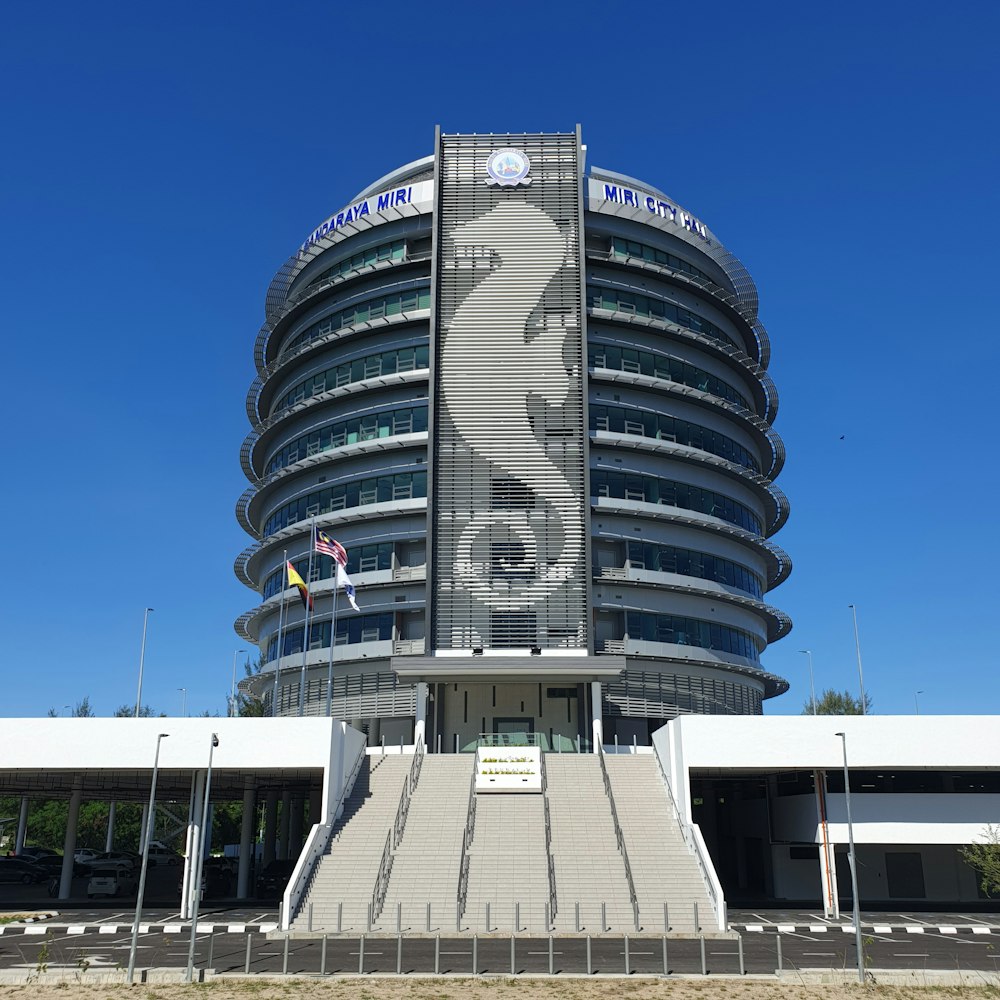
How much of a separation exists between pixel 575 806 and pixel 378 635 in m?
24.6

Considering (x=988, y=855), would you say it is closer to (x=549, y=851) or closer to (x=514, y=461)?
(x=549, y=851)

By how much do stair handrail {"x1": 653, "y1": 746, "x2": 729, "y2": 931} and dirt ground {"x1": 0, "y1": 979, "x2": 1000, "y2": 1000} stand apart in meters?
9.54

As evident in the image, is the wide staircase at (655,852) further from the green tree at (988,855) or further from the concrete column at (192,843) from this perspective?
the concrete column at (192,843)

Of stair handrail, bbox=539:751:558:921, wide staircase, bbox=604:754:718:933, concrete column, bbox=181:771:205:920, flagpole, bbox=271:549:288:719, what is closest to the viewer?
wide staircase, bbox=604:754:718:933

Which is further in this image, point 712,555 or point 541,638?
point 712,555

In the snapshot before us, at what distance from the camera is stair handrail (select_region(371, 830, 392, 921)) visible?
38969 millimetres

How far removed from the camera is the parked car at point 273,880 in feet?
176

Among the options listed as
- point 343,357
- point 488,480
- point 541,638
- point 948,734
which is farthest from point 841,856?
point 343,357

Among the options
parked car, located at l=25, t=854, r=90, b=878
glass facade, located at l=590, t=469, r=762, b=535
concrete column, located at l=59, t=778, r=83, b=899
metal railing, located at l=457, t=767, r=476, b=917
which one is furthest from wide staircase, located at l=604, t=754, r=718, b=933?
parked car, located at l=25, t=854, r=90, b=878

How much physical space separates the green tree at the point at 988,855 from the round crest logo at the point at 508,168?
49.8m

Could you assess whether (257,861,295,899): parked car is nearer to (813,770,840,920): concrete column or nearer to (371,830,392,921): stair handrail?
(371,830,392,921): stair handrail

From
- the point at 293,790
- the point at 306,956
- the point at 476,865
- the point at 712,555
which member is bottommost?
the point at 306,956

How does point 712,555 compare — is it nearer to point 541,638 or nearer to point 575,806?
point 541,638

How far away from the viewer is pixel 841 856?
173 ft
